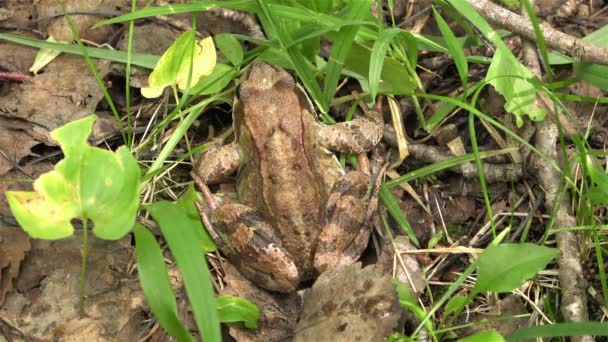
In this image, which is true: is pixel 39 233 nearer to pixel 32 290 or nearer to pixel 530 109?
pixel 32 290

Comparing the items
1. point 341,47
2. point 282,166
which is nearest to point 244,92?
point 282,166

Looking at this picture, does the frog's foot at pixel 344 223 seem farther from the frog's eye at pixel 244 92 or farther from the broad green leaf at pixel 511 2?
the broad green leaf at pixel 511 2

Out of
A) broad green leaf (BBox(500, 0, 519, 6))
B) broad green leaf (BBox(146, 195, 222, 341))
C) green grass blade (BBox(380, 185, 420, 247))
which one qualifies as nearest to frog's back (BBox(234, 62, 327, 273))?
green grass blade (BBox(380, 185, 420, 247))

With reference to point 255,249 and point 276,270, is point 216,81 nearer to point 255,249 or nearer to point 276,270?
point 255,249

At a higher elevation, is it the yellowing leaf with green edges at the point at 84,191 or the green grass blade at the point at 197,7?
the green grass blade at the point at 197,7

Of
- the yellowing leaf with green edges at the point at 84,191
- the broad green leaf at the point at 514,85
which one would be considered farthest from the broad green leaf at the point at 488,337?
the yellowing leaf with green edges at the point at 84,191

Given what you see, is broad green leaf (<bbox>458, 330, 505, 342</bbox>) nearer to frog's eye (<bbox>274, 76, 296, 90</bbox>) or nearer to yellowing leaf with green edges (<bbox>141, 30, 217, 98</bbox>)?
frog's eye (<bbox>274, 76, 296, 90</bbox>)

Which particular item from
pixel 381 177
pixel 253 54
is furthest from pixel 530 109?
pixel 253 54
